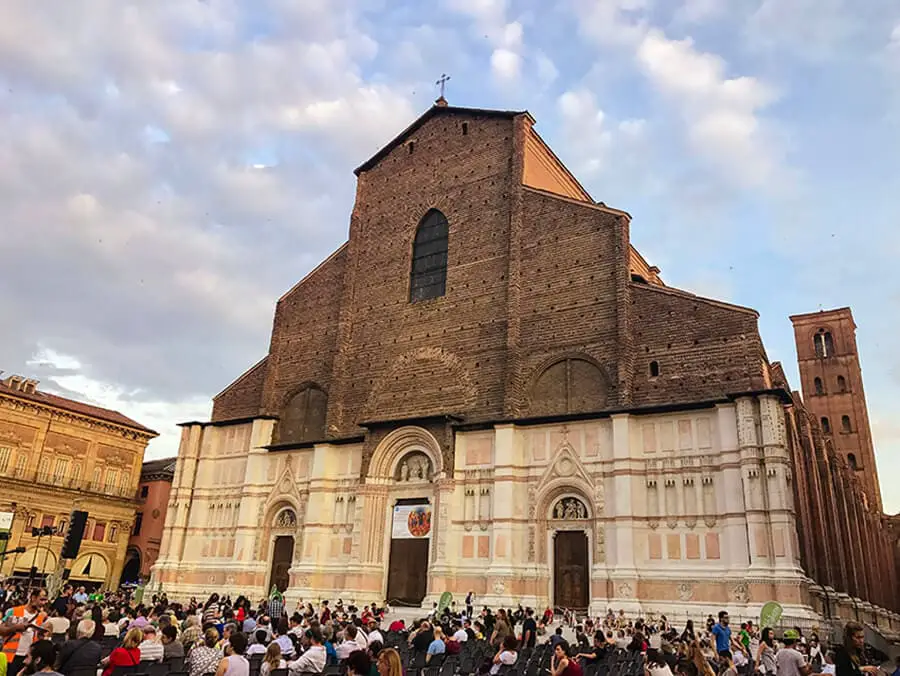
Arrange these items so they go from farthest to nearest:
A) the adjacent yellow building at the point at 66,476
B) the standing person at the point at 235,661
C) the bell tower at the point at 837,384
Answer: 1. the bell tower at the point at 837,384
2. the adjacent yellow building at the point at 66,476
3. the standing person at the point at 235,661

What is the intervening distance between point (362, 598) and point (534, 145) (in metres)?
18.1

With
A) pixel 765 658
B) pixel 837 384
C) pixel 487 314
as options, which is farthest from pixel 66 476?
pixel 837 384

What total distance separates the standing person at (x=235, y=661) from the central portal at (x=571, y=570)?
15.1 m

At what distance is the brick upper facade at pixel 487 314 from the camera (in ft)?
73.4

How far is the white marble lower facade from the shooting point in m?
19.5

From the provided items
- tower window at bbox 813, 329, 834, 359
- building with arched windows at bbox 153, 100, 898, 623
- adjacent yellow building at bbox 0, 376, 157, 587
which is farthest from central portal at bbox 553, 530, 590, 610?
tower window at bbox 813, 329, 834, 359

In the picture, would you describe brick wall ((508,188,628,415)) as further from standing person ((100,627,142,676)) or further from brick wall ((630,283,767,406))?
standing person ((100,627,142,676))

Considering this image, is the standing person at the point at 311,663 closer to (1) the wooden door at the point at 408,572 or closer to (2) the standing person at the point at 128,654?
(2) the standing person at the point at 128,654

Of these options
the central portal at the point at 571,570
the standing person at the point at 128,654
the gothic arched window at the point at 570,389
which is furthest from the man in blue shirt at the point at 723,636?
the standing person at the point at 128,654

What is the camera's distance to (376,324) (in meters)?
28.8

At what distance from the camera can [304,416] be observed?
2927cm

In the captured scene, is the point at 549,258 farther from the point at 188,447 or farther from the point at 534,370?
the point at 188,447

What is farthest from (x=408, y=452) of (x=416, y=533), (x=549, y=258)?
(x=549, y=258)

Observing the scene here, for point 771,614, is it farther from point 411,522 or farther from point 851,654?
point 411,522
